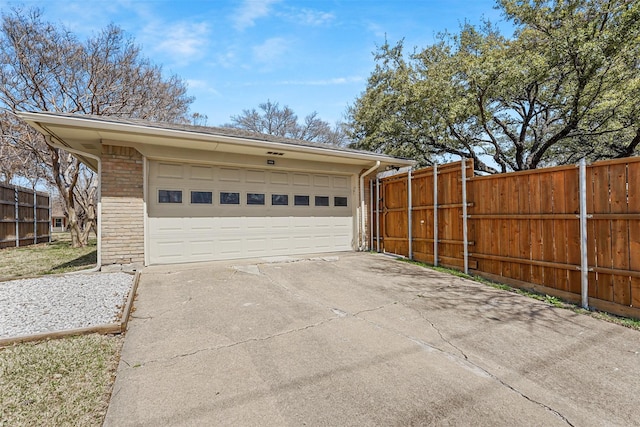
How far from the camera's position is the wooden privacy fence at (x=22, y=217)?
1081cm

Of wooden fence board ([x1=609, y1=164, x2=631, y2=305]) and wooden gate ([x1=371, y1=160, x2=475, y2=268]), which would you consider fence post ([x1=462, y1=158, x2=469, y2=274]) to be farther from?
wooden fence board ([x1=609, y1=164, x2=631, y2=305])

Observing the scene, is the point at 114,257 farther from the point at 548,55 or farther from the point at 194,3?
Answer: the point at 548,55

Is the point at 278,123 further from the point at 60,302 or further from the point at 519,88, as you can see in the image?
the point at 60,302

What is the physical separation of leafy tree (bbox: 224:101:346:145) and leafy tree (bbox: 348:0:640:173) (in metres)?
11.4

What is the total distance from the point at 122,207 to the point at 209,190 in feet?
5.73

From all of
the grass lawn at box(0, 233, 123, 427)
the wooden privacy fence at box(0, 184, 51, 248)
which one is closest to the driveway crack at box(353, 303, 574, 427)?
the grass lawn at box(0, 233, 123, 427)

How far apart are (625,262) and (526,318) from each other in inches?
56.0

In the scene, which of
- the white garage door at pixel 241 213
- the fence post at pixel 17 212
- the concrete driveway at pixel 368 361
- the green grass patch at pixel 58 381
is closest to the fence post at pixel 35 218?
the fence post at pixel 17 212

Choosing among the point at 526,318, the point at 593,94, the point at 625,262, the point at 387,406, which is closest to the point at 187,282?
the point at 387,406

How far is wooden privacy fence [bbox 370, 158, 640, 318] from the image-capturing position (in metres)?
3.74

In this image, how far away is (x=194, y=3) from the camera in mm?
7000

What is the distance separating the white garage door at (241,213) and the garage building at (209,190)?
22mm

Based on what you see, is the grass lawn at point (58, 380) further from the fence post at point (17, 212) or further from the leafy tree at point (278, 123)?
the leafy tree at point (278, 123)

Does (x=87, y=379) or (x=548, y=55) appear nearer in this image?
(x=87, y=379)
